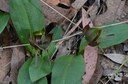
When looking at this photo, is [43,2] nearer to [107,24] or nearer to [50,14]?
[50,14]

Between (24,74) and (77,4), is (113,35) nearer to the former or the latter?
(77,4)

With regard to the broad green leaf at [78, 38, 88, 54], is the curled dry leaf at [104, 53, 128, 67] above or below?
below

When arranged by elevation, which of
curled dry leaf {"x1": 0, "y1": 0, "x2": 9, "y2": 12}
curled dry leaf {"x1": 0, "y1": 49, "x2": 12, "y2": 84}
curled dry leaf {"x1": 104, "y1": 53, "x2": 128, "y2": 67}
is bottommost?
curled dry leaf {"x1": 104, "y1": 53, "x2": 128, "y2": 67}

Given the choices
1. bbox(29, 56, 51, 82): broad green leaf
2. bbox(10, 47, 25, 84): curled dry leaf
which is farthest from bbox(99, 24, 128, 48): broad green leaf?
bbox(10, 47, 25, 84): curled dry leaf

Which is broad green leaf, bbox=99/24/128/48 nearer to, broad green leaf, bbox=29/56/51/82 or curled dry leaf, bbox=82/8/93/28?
curled dry leaf, bbox=82/8/93/28

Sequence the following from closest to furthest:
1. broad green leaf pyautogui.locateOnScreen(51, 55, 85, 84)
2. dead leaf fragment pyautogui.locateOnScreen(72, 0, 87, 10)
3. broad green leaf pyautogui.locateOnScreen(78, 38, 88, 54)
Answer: broad green leaf pyautogui.locateOnScreen(51, 55, 85, 84) → broad green leaf pyautogui.locateOnScreen(78, 38, 88, 54) → dead leaf fragment pyautogui.locateOnScreen(72, 0, 87, 10)

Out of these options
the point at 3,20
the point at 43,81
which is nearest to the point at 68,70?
the point at 43,81

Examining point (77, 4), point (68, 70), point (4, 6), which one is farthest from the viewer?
point (77, 4)
